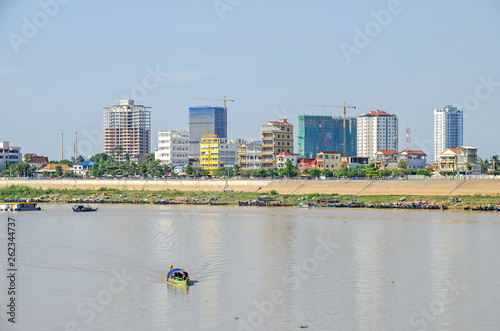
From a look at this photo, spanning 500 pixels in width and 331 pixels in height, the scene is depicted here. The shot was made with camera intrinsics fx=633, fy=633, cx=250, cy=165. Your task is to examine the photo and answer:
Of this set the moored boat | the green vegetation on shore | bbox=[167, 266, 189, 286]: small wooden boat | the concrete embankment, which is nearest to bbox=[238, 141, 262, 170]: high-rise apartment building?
the concrete embankment

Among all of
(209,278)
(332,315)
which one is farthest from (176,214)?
(332,315)

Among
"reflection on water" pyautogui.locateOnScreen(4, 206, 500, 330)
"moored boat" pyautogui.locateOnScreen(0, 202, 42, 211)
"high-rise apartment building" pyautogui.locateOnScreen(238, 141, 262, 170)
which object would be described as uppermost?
"high-rise apartment building" pyautogui.locateOnScreen(238, 141, 262, 170)

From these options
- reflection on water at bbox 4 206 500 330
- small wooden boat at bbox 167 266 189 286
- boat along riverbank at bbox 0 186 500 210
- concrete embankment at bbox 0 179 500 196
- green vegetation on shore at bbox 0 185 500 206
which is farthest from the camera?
concrete embankment at bbox 0 179 500 196

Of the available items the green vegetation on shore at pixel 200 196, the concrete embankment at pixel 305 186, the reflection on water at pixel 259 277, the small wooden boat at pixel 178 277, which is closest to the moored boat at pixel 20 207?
the green vegetation on shore at pixel 200 196

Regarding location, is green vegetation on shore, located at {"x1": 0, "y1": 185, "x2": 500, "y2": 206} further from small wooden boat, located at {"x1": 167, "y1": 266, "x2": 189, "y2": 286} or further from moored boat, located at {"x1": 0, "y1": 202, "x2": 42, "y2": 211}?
small wooden boat, located at {"x1": 167, "y1": 266, "x2": 189, "y2": 286}

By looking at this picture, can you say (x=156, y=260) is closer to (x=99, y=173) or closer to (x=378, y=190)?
(x=378, y=190)

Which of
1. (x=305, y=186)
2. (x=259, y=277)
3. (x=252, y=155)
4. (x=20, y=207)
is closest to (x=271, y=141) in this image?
(x=252, y=155)

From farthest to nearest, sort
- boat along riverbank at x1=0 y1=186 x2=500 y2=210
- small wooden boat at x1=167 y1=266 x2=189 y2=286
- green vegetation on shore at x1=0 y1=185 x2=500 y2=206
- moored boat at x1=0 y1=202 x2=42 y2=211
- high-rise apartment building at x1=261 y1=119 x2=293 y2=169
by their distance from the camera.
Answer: high-rise apartment building at x1=261 y1=119 x2=293 y2=169, green vegetation on shore at x1=0 y1=185 x2=500 y2=206, boat along riverbank at x1=0 y1=186 x2=500 y2=210, moored boat at x1=0 y1=202 x2=42 y2=211, small wooden boat at x1=167 y1=266 x2=189 y2=286
